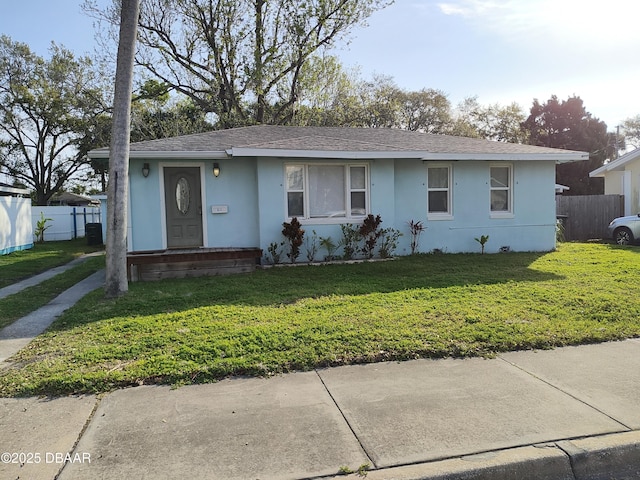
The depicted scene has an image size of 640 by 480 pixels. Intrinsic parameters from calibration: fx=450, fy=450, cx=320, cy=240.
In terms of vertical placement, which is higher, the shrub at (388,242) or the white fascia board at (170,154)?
the white fascia board at (170,154)

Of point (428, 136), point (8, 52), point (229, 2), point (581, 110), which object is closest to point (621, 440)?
point (428, 136)

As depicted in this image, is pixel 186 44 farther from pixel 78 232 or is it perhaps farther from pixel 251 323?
pixel 251 323

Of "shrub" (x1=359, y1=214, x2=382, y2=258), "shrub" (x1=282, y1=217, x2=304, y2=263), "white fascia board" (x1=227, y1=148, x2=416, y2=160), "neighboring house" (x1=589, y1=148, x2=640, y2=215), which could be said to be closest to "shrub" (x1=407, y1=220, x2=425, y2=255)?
"shrub" (x1=359, y1=214, x2=382, y2=258)

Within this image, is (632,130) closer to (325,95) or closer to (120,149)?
(325,95)

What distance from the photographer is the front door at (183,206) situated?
1077 cm

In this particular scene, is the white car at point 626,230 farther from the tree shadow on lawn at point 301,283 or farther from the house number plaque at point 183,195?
the house number plaque at point 183,195

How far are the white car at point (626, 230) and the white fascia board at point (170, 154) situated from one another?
13.2m

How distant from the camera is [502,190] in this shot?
12594mm

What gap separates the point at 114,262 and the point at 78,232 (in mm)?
20905

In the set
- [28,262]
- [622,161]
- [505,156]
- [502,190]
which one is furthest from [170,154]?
[622,161]

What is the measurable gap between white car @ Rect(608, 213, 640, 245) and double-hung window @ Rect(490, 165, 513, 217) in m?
5.31

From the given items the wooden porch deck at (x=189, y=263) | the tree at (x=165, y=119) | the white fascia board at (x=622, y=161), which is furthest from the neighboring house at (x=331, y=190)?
the tree at (x=165, y=119)

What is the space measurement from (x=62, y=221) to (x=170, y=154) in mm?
16998

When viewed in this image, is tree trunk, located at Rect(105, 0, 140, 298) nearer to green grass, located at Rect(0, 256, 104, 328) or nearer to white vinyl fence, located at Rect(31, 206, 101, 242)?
green grass, located at Rect(0, 256, 104, 328)
